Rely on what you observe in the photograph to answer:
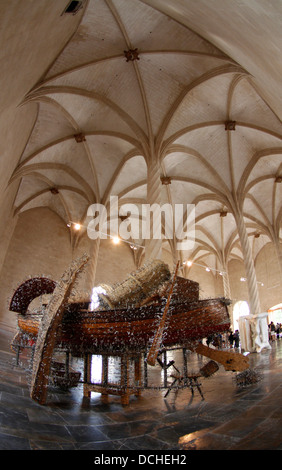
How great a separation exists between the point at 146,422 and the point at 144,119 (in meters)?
12.7

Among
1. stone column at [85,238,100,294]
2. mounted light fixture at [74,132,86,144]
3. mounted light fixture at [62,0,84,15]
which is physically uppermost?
mounted light fixture at [74,132,86,144]

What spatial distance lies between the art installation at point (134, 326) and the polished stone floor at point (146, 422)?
0.86 feet

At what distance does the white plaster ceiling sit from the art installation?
427 centimetres

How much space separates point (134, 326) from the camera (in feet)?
12.0

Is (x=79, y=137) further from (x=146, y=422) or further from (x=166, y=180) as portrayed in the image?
(x=146, y=422)

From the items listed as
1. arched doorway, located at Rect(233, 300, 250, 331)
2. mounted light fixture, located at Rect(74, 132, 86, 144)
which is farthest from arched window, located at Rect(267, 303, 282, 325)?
mounted light fixture, located at Rect(74, 132, 86, 144)

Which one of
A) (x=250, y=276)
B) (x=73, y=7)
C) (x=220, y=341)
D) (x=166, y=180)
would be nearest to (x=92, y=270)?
(x=166, y=180)

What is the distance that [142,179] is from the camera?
17.9 meters

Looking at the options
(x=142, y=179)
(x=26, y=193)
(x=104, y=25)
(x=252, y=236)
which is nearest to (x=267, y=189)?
(x=252, y=236)

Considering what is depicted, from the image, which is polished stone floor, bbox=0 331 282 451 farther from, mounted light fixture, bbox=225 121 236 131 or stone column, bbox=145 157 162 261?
mounted light fixture, bbox=225 121 236 131

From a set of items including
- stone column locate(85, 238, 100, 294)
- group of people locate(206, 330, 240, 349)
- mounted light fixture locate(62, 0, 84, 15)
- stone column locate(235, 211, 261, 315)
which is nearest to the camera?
group of people locate(206, 330, 240, 349)

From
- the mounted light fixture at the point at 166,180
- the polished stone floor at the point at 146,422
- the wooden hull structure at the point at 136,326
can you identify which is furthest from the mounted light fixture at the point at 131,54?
the polished stone floor at the point at 146,422

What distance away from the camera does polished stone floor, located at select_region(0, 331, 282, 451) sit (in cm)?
193

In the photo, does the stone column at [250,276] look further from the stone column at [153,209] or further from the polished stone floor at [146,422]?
the polished stone floor at [146,422]
